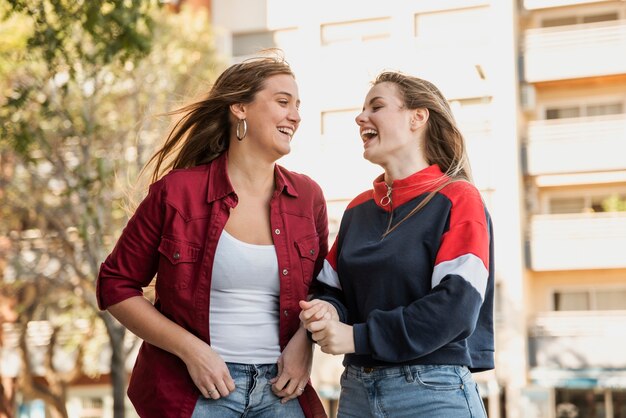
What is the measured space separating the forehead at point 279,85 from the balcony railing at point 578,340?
2220cm

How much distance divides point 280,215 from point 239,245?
0.69 feet

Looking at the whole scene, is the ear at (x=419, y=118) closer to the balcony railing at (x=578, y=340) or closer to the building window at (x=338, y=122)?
the balcony railing at (x=578, y=340)

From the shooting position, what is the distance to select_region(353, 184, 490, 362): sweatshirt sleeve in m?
3.15

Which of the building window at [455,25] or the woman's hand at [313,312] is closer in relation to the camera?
the woman's hand at [313,312]

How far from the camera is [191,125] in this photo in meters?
4.07

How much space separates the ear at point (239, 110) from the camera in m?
3.89

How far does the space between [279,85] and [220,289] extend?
0.79 meters

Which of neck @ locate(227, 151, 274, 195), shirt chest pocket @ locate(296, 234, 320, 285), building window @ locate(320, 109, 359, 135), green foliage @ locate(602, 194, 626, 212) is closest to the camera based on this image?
shirt chest pocket @ locate(296, 234, 320, 285)

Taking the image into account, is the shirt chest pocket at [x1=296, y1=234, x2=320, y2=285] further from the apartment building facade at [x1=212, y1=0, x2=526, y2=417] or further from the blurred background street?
the apartment building facade at [x1=212, y1=0, x2=526, y2=417]

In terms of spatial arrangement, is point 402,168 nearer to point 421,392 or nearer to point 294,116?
point 294,116

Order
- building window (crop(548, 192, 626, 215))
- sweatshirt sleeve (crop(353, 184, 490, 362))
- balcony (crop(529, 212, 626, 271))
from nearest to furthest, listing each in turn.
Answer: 1. sweatshirt sleeve (crop(353, 184, 490, 362))
2. balcony (crop(529, 212, 626, 271))
3. building window (crop(548, 192, 626, 215))

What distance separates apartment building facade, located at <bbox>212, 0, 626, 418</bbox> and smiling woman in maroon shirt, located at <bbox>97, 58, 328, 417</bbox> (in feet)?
70.7

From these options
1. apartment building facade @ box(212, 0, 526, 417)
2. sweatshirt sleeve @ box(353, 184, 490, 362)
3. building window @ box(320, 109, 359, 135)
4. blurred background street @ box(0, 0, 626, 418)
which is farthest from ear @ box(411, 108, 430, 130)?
building window @ box(320, 109, 359, 135)

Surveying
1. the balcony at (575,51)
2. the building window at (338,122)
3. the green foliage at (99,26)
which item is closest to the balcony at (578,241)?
the balcony at (575,51)
